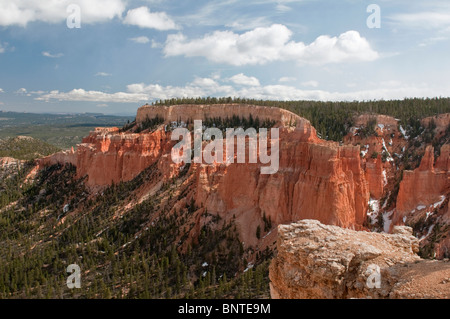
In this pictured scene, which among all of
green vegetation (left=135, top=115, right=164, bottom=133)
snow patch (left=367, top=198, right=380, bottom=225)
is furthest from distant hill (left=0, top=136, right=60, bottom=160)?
snow patch (left=367, top=198, right=380, bottom=225)

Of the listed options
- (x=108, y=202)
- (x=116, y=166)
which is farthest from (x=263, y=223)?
(x=116, y=166)

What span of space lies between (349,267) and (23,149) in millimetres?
115042

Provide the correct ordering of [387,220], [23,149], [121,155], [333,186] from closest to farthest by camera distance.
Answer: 1. [333,186]
2. [387,220]
3. [121,155]
4. [23,149]

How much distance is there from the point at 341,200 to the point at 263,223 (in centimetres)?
875

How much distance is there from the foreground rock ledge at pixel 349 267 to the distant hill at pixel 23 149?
316 feet

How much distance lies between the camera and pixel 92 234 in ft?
168

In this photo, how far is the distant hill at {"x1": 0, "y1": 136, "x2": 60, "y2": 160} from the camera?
325ft

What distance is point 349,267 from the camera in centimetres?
1258

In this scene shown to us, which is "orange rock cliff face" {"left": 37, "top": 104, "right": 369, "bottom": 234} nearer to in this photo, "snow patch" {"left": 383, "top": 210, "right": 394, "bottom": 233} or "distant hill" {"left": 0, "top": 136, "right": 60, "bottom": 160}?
"snow patch" {"left": 383, "top": 210, "right": 394, "bottom": 233}

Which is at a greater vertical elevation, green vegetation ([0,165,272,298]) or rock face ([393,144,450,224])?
rock face ([393,144,450,224])

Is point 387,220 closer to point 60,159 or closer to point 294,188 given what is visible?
point 294,188

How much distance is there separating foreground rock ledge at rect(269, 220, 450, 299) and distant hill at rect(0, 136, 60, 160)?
316 ft

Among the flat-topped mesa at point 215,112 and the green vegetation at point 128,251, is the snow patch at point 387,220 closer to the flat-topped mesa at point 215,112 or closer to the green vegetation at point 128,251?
the green vegetation at point 128,251

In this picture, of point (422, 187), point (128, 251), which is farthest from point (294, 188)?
point (128, 251)
